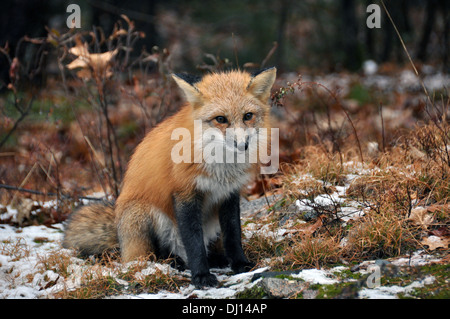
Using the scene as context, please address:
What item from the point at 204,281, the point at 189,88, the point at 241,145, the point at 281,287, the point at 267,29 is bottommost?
the point at 204,281

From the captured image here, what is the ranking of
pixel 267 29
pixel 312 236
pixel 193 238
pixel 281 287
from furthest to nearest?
1. pixel 267 29
2. pixel 312 236
3. pixel 193 238
4. pixel 281 287

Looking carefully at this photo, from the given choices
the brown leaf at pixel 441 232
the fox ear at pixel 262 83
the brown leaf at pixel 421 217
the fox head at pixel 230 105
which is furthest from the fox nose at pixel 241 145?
the brown leaf at pixel 441 232

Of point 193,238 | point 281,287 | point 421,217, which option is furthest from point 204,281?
point 421,217

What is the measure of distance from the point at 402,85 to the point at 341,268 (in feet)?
35.3

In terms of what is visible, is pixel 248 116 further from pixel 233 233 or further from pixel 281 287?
pixel 281 287

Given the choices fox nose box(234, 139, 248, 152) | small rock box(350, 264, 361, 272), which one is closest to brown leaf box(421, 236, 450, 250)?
small rock box(350, 264, 361, 272)

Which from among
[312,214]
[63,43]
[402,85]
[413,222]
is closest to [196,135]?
[312,214]

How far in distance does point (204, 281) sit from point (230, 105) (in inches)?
58.0

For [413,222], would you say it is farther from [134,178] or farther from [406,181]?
[134,178]

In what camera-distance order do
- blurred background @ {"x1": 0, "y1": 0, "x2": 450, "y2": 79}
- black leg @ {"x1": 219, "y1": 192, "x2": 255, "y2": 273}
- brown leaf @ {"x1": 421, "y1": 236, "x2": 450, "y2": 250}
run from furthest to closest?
1. blurred background @ {"x1": 0, "y1": 0, "x2": 450, "y2": 79}
2. black leg @ {"x1": 219, "y1": 192, "x2": 255, "y2": 273}
3. brown leaf @ {"x1": 421, "y1": 236, "x2": 450, "y2": 250}

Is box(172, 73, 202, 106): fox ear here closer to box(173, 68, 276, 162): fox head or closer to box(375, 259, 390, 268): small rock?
box(173, 68, 276, 162): fox head

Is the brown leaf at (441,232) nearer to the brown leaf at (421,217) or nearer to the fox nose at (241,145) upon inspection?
the brown leaf at (421,217)

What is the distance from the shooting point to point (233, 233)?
4.00 meters

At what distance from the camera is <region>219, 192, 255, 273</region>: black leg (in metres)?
3.95
